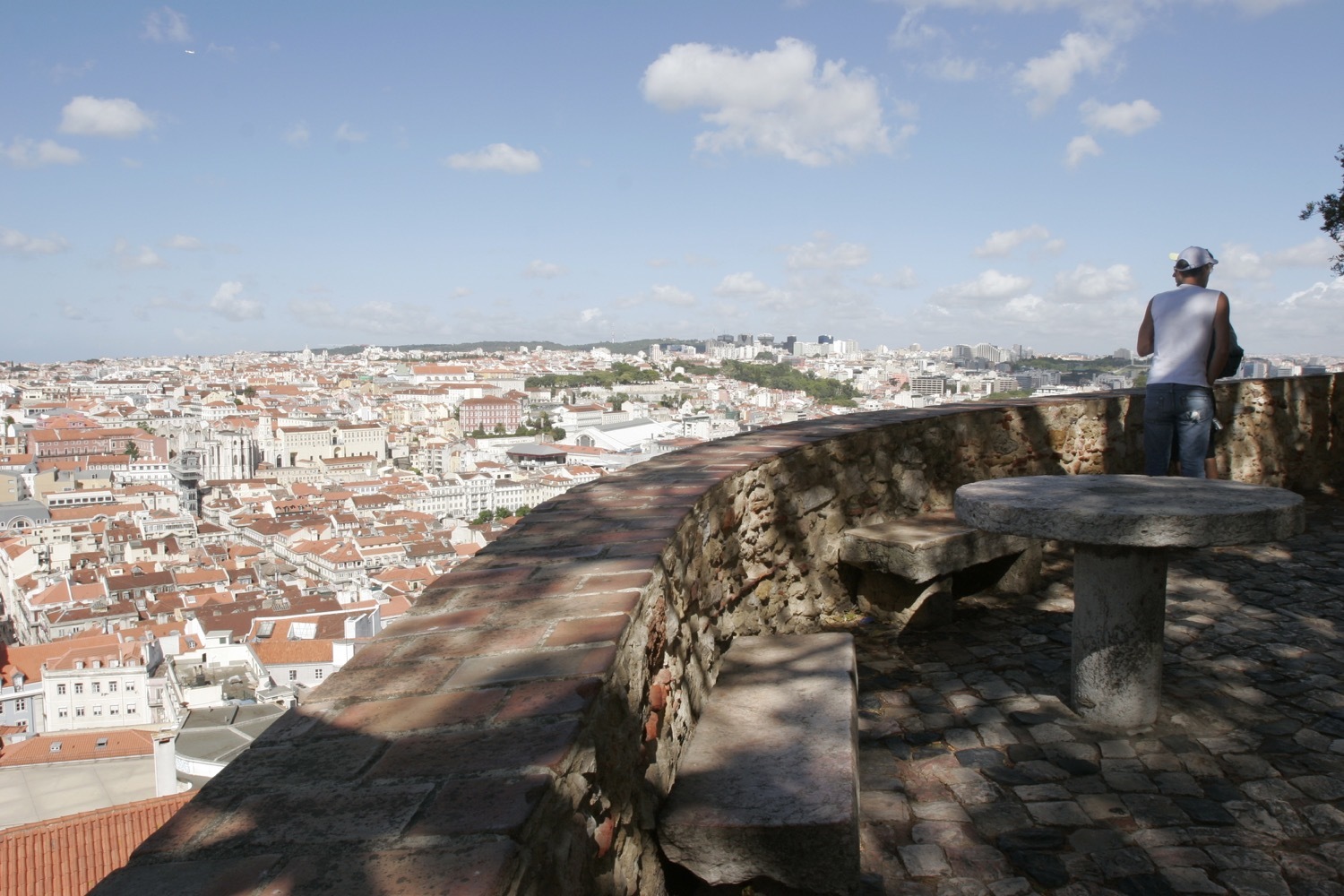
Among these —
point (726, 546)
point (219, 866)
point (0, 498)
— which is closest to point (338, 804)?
point (219, 866)

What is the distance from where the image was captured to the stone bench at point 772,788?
1.22 m

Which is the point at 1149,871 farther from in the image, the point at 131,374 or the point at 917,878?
the point at 131,374

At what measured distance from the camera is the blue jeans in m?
3.26

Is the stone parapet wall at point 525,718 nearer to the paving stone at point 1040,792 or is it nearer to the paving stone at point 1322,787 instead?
the paving stone at point 1040,792

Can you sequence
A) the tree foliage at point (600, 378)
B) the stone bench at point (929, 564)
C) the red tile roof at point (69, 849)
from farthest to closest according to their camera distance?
1. the tree foliage at point (600, 378)
2. the red tile roof at point (69, 849)
3. the stone bench at point (929, 564)

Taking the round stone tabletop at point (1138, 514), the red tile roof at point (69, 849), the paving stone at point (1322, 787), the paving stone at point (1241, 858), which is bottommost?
the red tile roof at point (69, 849)

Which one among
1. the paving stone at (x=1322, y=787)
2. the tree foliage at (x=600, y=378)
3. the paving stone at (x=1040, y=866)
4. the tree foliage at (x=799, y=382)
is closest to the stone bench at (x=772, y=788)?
the paving stone at (x=1040, y=866)

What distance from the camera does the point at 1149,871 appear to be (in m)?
1.45

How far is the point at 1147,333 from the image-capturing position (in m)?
3.34

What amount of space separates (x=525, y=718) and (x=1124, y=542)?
1433mm

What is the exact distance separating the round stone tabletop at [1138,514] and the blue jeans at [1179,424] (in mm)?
1096

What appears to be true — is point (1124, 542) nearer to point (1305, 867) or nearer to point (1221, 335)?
point (1305, 867)

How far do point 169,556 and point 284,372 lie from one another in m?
69.3

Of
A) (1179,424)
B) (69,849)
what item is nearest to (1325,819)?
(1179,424)
